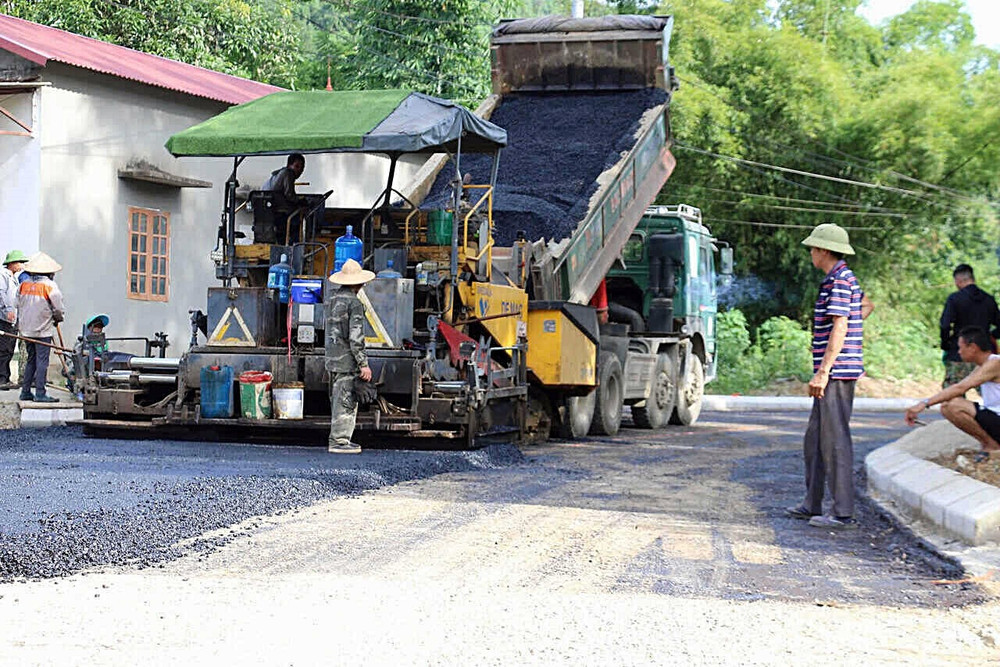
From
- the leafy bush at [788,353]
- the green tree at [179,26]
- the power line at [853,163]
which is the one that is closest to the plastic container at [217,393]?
the leafy bush at [788,353]

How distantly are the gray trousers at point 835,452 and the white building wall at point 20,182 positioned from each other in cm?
1234

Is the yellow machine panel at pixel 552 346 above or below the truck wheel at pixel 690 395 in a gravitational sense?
above

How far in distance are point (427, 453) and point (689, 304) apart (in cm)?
773

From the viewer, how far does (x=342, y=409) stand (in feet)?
37.5

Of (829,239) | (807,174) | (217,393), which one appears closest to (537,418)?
(217,393)

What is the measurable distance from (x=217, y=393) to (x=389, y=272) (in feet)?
5.79

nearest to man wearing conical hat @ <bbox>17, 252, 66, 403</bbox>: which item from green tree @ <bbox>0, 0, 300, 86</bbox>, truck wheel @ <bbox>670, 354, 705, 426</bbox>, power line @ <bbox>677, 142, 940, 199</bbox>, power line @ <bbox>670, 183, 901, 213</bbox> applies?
truck wheel @ <bbox>670, 354, 705, 426</bbox>

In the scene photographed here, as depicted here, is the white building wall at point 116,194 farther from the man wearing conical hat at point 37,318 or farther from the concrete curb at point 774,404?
the concrete curb at point 774,404

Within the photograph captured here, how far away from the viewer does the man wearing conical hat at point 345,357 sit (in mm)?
11375

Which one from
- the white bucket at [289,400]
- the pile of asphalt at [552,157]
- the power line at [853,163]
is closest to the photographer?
the white bucket at [289,400]

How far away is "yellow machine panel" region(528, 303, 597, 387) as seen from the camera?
44.8ft

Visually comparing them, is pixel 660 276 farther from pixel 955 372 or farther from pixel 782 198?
pixel 782 198

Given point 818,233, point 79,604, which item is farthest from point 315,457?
point 79,604

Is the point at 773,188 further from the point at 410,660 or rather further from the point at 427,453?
the point at 410,660
